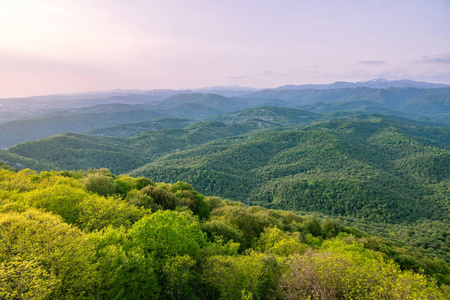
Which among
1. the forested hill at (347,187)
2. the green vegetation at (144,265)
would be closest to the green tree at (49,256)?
the green vegetation at (144,265)

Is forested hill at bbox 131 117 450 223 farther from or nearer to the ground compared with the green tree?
nearer to the ground

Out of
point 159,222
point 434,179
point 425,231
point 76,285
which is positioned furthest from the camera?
point 434,179

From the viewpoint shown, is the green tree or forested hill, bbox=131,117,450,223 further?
forested hill, bbox=131,117,450,223

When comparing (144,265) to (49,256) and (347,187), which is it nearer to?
(49,256)

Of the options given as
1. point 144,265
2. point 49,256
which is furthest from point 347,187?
point 49,256

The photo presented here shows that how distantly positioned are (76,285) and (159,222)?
1114cm

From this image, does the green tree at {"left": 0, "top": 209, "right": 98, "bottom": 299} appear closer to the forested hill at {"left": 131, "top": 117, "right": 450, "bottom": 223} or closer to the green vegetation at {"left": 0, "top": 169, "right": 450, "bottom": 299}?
the green vegetation at {"left": 0, "top": 169, "right": 450, "bottom": 299}

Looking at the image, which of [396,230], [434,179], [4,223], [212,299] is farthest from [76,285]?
[434,179]

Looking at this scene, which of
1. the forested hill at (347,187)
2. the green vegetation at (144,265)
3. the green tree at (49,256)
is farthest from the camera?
the forested hill at (347,187)

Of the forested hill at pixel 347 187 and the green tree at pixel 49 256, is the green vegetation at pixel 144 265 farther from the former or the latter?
the forested hill at pixel 347 187

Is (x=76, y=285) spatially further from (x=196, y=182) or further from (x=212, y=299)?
(x=196, y=182)

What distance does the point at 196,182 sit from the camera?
172 metres

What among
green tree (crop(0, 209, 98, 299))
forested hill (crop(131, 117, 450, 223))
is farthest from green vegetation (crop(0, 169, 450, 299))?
forested hill (crop(131, 117, 450, 223))

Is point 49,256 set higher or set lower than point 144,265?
higher
